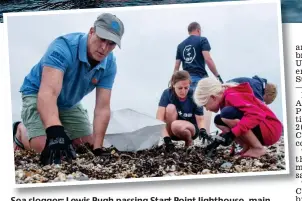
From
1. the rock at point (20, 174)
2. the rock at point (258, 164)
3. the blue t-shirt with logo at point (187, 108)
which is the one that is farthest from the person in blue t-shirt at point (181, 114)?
the rock at point (20, 174)

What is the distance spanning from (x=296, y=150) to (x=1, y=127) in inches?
103

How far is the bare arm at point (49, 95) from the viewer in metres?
5.32

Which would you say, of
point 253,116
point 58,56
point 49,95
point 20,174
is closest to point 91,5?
point 58,56

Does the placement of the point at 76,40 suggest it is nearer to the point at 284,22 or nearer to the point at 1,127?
the point at 1,127

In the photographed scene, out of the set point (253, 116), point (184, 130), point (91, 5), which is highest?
point (91, 5)

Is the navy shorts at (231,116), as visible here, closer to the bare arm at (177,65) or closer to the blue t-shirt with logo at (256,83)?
the blue t-shirt with logo at (256,83)

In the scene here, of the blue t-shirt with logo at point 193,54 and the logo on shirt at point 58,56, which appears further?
the blue t-shirt with logo at point 193,54

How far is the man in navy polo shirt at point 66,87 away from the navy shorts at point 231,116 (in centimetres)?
99

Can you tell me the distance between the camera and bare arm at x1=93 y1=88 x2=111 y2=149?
5.46 metres

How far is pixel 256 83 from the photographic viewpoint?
Answer: 5492 millimetres

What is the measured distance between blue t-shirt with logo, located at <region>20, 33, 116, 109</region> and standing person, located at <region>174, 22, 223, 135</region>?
62cm

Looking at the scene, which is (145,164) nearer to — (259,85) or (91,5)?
(259,85)

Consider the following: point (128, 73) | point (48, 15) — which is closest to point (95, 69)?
→ point (128, 73)

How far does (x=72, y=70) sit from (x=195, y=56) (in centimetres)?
110
